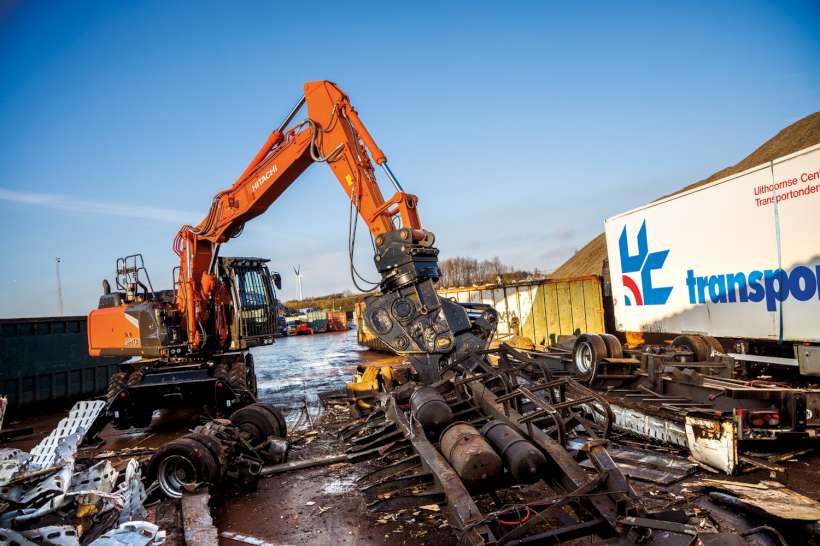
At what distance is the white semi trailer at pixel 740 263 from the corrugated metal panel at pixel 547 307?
400 cm

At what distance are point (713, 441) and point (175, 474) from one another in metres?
6.10

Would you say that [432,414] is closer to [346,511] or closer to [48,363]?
[346,511]

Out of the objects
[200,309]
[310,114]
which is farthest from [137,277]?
[310,114]

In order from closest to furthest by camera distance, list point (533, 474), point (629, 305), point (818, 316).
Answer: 1. point (533, 474)
2. point (818, 316)
3. point (629, 305)

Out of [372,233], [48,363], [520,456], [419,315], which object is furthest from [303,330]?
[520,456]

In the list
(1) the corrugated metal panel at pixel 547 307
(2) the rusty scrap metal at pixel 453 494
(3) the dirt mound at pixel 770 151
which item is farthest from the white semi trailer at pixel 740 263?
(3) the dirt mound at pixel 770 151

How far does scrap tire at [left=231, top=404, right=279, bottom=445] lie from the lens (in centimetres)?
707

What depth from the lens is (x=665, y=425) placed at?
6152mm

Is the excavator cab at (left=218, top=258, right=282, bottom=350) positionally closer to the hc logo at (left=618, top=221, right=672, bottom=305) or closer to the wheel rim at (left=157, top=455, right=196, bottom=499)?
the wheel rim at (left=157, top=455, right=196, bottom=499)

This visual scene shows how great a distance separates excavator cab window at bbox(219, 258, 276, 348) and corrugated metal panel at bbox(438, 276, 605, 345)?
6912mm

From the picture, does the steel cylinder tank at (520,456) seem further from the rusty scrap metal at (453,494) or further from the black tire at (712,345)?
the black tire at (712,345)

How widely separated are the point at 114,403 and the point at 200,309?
2.26 meters

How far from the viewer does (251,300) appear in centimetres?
1056

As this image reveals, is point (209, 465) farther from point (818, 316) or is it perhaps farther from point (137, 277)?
point (818, 316)
